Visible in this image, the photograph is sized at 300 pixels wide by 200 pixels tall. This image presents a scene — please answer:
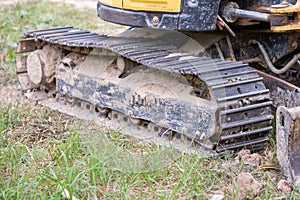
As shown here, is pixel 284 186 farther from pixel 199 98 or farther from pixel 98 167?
pixel 98 167

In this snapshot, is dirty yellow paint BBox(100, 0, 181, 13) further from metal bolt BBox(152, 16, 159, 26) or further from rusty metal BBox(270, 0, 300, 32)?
rusty metal BBox(270, 0, 300, 32)

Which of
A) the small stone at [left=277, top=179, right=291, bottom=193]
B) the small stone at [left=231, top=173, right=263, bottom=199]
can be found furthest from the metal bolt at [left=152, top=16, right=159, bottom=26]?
the small stone at [left=277, top=179, right=291, bottom=193]

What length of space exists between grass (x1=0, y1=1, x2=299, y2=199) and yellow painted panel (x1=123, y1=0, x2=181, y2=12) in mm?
1075

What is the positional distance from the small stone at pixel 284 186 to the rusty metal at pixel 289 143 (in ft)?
0.15

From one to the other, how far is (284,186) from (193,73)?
43.6 inches

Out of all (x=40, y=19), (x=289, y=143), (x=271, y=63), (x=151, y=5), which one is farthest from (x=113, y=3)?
(x=40, y=19)

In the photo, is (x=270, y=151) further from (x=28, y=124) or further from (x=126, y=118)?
(x=28, y=124)

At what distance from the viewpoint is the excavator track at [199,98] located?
4957 millimetres

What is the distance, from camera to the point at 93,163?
15.3 ft

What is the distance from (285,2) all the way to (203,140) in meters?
1.24

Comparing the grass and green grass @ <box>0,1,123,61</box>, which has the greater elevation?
green grass @ <box>0,1,123,61</box>

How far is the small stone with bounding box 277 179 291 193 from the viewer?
445 cm

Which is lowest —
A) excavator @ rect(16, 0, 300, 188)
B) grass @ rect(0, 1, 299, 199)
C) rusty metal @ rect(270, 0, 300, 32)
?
grass @ rect(0, 1, 299, 199)

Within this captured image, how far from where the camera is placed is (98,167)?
459 cm
